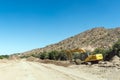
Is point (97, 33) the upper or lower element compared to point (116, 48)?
upper

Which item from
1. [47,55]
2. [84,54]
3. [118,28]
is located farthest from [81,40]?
[84,54]

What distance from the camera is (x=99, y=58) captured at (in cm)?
5216

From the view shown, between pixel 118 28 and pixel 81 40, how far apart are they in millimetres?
29412

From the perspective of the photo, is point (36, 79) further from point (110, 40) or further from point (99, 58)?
point (110, 40)

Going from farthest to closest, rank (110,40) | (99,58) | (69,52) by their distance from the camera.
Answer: (110,40)
(69,52)
(99,58)

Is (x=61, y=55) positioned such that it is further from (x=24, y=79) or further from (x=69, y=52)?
(x=24, y=79)

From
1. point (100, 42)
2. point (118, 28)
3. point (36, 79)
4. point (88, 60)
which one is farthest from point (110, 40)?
point (36, 79)

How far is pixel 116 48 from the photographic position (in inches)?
3002

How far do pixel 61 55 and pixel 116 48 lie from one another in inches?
1758

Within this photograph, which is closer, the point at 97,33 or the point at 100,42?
the point at 100,42

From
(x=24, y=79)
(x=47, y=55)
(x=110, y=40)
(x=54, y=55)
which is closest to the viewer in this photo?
(x=24, y=79)

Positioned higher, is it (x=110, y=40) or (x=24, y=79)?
(x=110, y=40)

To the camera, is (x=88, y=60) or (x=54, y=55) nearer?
(x=88, y=60)

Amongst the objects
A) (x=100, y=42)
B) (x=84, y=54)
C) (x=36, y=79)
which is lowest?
(x=36, y=79)
